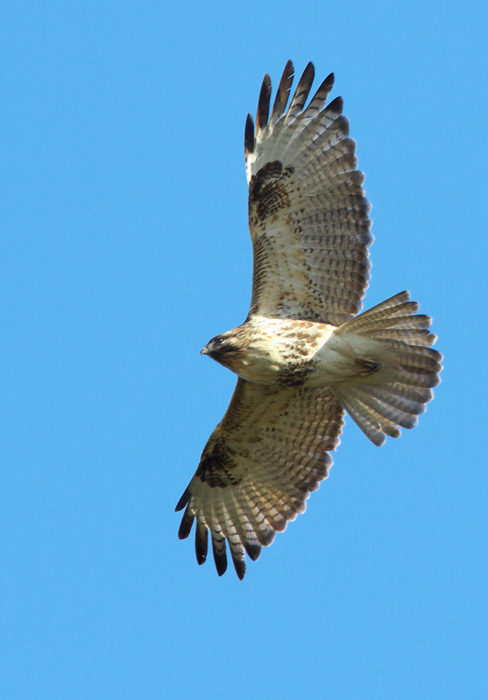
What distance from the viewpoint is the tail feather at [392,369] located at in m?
9.58

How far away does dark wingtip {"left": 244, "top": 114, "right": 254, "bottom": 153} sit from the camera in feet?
33.4

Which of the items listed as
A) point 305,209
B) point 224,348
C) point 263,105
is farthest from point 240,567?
point 263,105

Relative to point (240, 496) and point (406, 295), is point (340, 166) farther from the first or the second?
point (240, 496)

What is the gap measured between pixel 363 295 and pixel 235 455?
2038mm

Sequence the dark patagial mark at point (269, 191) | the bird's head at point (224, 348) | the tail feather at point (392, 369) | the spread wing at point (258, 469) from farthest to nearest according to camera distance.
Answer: the spread wing at point (258, 469) → the dark patagial mark at point (269, 191) → the bird's head at point (224, 348) → the tail feather at point (392, 369)

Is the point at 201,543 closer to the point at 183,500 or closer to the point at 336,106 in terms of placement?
the point at 183,500

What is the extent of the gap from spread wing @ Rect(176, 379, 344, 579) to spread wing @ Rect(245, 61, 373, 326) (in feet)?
3.08

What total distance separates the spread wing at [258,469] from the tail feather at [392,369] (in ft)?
1.82

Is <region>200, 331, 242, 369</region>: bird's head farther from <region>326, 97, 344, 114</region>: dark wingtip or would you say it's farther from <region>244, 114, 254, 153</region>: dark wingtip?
<region>326, 97, 344, 114</region>: dark wingtip

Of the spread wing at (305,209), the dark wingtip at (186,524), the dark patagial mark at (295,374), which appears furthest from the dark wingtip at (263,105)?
the dark wingtip at (186,524)

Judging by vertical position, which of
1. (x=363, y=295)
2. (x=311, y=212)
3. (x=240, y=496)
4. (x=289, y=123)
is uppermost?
(x=289, y=123)

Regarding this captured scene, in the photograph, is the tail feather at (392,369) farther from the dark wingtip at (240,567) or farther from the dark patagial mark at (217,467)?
the dark wingtip at (240,567)

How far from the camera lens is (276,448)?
11.0 m

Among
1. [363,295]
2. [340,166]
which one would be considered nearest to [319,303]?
[363,295]
